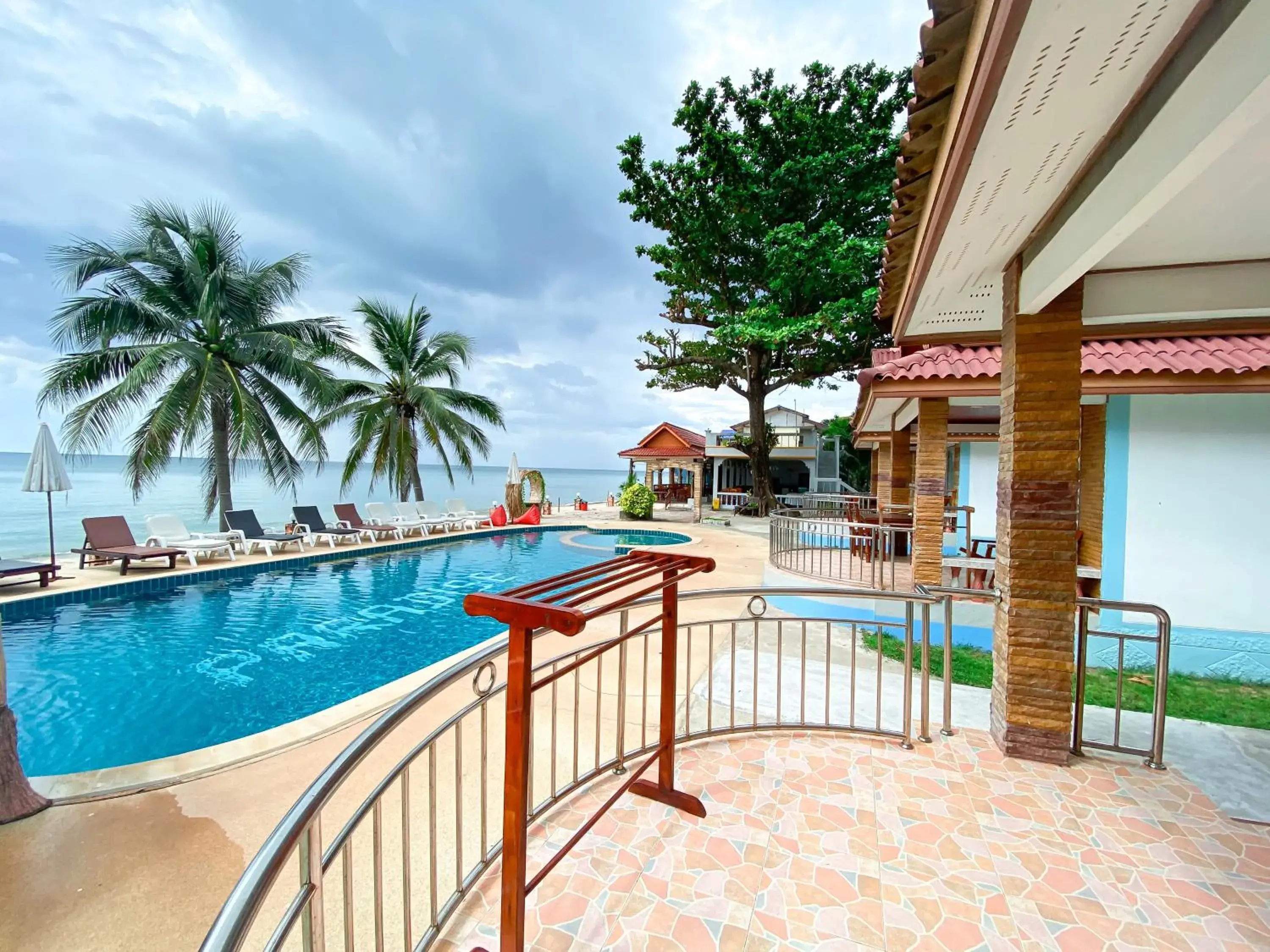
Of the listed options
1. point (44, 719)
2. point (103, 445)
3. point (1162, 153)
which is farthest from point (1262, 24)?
point (103, 445)

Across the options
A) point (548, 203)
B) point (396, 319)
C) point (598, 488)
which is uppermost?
point (548, 203)

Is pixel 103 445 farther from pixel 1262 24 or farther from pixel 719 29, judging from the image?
pixel 1262 24

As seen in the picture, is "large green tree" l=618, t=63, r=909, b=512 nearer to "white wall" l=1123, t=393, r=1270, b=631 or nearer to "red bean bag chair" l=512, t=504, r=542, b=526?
"red bean bag chair" l=512, t=504, r=542, b=526

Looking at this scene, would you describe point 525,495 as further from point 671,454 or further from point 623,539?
point 623,539

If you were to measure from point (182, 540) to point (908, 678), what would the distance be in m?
13.3

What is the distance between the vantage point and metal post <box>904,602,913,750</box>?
3002mm

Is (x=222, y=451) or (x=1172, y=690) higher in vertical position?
(x=222, y=451)

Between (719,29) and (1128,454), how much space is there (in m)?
10.3

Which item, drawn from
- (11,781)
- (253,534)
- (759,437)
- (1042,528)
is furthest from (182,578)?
(759,437)

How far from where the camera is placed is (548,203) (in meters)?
19.4

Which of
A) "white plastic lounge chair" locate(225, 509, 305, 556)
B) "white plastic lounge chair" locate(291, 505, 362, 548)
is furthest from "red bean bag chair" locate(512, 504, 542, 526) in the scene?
"white plastic lounge chair" locate(225, 509, 305, 556)

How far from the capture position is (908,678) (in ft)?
9.88

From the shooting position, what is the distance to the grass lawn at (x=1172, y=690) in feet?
14.7

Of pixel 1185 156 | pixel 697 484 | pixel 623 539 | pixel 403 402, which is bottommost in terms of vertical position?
pixel 623 539
